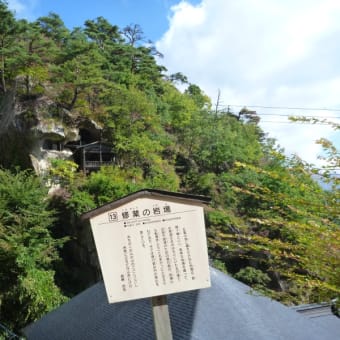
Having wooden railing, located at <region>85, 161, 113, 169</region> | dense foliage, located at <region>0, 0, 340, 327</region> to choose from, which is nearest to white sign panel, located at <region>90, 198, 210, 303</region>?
dense foliage, located at <region>0, 0, 340, 327</region>

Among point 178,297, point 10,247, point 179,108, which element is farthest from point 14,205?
point 179,108

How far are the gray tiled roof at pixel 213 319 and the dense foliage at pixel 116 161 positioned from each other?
1.62m

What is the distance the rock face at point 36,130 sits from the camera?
662 inches

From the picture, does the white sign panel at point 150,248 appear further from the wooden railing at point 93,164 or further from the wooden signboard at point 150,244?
the wooden railing at point 93,164

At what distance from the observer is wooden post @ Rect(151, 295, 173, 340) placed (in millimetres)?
3320

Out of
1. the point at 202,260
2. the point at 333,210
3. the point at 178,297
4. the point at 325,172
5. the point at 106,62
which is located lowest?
the point at 178,297

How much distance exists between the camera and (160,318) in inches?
131

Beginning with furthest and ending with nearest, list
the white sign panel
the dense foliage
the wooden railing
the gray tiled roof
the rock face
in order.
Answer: the wooden railing → the rock face → the dense foliage → the gray tiled roof → the white sign panel

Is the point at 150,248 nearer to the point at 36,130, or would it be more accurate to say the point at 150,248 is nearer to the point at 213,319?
the point at 213,319

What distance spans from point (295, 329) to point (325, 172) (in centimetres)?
290

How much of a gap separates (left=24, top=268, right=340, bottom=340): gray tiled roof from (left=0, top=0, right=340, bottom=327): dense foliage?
162 cm

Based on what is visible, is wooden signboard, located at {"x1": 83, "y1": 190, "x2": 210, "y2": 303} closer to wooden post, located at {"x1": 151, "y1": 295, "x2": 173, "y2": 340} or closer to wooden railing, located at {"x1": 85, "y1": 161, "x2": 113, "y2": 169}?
wooden post, located at {"x1": 151, "y1": 295, "x2": 173, "y2": 340}

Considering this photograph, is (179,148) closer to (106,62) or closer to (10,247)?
(106,62)

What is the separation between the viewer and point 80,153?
63.5ft
